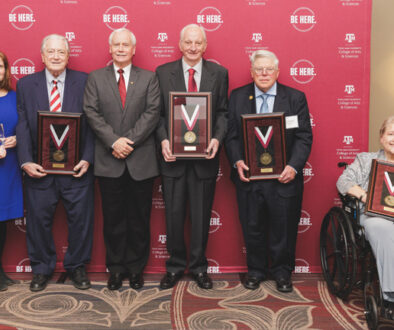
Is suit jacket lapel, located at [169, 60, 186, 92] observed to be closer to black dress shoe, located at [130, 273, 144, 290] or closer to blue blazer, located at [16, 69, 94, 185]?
blue blazer, located at [16, 69, 94, 185]

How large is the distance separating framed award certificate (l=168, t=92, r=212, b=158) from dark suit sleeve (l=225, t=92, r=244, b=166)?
0.63 feet

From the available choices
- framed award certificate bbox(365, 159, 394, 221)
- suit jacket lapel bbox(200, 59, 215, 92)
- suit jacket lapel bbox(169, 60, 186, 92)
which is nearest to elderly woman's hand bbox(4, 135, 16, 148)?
suit jacket lapel bbox(169, 60, 186, 92)

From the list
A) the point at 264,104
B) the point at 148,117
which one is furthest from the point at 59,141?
the point at 264,104

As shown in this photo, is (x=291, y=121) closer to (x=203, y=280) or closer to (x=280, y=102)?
(x=280, y=102)

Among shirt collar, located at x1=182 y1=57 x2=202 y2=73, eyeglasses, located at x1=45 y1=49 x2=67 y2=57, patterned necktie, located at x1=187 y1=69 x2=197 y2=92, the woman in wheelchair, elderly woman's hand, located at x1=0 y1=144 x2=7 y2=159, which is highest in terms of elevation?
eyeglasses, located at x1=45 y1=49 x2=67 y2=57

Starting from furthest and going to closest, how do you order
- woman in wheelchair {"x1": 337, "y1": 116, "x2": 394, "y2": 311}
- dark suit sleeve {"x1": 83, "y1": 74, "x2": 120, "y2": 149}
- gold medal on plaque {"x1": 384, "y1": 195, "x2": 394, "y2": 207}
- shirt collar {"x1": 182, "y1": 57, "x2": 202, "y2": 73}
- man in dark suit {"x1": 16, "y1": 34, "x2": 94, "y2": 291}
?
shirt collar {"x1": 182, "y1": 57, "x2": 202, "y2": 73}
man in dark suit {"x1": 16, "y1": 34, "x2": 94, "y2": 291}
dark suit sleeve {"x1": 83, "y1": 74, "x2": 120, "y2": 149}
gold medal on plaque {"x1": 384, "y1": 195, "x2": 394, "y2": 207}
woman in wheelchair {"x1": 337, "y1": 116, "x2": 394, "y2": 311}

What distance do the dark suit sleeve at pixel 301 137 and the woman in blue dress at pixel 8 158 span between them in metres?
2.07

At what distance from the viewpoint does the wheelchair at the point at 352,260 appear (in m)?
2.52

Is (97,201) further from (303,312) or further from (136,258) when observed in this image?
(303,312)

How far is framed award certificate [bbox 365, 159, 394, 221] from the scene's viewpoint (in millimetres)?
2643

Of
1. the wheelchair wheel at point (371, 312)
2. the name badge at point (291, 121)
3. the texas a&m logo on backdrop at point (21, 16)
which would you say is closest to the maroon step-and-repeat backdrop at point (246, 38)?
the texas a&m logo on backdrop at point (21, 16)

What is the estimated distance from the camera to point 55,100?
122 inches

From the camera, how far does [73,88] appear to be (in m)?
3.10

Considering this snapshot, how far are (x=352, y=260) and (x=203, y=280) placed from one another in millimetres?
1120
